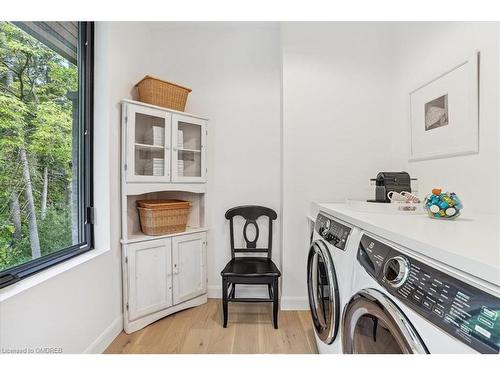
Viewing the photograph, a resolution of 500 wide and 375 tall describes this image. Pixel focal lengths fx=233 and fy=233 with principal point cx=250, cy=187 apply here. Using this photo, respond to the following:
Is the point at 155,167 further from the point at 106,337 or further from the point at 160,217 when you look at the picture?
the point at 106,337

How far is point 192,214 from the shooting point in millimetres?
2199

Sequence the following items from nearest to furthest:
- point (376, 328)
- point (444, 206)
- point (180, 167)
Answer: point (376, 328)
point (444, 206)
point (180, 167)

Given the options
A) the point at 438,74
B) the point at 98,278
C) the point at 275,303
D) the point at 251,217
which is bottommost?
the point at 275,303

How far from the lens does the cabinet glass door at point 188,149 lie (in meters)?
1.89

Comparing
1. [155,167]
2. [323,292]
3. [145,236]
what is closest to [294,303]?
[323,292]

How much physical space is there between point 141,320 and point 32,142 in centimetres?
135

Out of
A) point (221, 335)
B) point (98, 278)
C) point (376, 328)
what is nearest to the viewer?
point (376, 328)

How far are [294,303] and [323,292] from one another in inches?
37.6

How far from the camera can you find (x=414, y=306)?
0.54m

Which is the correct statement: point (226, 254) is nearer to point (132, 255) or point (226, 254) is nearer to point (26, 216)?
point (132, 255)

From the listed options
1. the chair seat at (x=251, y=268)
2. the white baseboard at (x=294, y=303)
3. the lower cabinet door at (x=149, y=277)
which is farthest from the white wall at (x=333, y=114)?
the lower cabinet door at (x=149, y=277)
